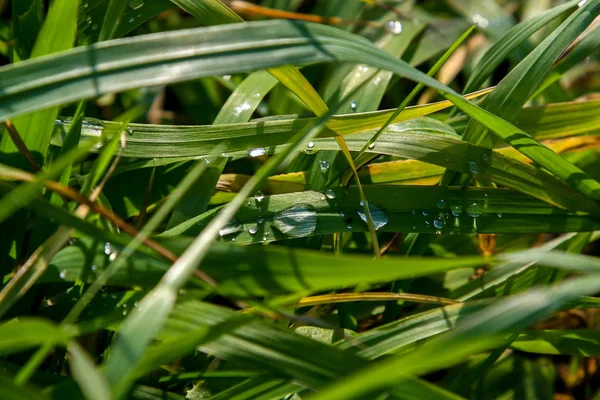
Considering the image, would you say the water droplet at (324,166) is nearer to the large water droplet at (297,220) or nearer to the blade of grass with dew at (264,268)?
the large water droplet at (297,220)

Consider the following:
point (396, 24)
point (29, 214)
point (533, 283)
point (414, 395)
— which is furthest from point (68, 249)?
point (396, 24)

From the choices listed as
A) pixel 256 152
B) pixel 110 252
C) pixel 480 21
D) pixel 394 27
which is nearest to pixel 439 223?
pixel 256 152

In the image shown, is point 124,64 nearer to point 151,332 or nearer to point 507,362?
point 151,332

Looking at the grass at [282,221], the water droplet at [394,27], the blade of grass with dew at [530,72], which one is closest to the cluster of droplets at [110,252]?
the grass at [282,221]

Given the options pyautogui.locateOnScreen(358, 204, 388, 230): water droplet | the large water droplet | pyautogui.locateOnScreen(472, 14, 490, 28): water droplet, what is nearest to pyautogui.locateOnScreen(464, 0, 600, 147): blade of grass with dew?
pyautogui.locateOnScreen(358, 204, 388, 230): water droplet

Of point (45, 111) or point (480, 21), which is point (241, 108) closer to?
point (45, 111)

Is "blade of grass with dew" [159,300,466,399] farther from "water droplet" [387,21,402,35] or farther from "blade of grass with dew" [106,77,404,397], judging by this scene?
"water droplet" [387,21,402,35]
